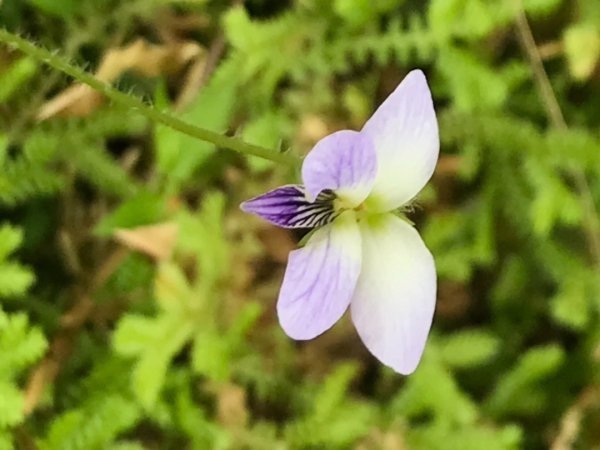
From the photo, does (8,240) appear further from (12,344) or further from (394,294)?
(394,294)

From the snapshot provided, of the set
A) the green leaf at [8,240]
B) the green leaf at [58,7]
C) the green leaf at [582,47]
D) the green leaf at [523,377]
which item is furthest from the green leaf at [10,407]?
the green leaf at [582,47]

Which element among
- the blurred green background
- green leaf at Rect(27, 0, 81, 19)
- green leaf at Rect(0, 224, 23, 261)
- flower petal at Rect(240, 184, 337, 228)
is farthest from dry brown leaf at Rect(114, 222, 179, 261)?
flower petal at Rect(240, 184, 337, 228)

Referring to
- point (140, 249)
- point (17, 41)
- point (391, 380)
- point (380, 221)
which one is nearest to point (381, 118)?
point (380, 221)

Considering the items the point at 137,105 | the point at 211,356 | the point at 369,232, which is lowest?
the point at 211,356

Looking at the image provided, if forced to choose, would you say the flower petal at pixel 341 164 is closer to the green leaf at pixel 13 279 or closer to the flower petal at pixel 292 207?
the flower petal at pixel 292 207

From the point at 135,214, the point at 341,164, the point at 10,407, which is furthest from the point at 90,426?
the point at 341,164

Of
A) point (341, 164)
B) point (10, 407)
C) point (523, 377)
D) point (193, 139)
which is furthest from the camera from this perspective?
point (523, 377)

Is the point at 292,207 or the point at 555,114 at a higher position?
the point at 292,207

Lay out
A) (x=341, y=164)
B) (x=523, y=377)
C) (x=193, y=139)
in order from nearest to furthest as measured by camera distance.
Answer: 1. (x=341, y=164)
2. (x=193, y=139)
3. (x=523, y=377)
